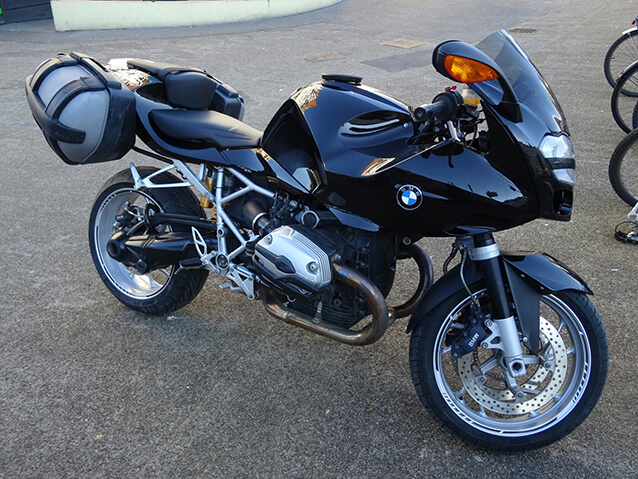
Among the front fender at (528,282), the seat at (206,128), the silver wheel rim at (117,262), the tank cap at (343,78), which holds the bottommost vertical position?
the silver wheel rim at (117,262)

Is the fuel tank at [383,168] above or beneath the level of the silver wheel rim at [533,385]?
above

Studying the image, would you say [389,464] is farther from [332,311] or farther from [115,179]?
[115,179]

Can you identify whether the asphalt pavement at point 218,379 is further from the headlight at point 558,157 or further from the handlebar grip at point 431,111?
the handlebar grip at point 431,111

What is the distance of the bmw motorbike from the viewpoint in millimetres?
2395

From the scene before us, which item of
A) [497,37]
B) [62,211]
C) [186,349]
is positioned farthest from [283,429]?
[62,211]

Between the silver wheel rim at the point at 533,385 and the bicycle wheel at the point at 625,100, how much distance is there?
14.6 ft

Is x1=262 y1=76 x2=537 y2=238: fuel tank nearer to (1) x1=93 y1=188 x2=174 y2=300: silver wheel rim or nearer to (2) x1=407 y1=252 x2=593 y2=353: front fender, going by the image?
(2) x1=407 y1=252 x2=593 y2=353: front fender

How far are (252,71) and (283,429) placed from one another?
7369 millimetres

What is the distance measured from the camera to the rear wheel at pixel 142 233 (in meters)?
3.48

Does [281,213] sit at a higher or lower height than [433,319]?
higher

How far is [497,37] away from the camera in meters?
2.64

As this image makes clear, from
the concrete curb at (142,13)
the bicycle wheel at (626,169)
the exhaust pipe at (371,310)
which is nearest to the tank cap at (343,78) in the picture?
the exhaust pipe at (371,310)

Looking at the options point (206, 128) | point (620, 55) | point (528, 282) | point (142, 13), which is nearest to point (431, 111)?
point (528, 282)

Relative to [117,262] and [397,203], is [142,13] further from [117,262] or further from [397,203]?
[397,203]
